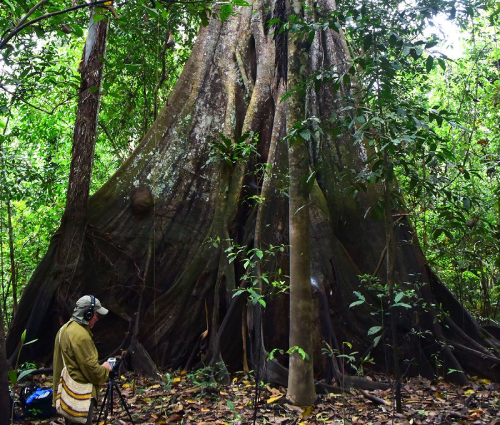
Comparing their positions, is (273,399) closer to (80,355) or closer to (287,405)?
(287,405)

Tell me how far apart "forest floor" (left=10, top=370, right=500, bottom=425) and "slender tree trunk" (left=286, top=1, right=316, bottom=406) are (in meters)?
0.20

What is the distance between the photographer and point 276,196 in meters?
5.54

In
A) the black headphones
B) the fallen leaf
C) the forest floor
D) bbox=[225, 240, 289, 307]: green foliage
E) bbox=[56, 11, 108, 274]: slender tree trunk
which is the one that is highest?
bbox=[56, 11, 108, 274]: slender tree trunk

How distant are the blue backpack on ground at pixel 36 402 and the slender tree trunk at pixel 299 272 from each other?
1.97 m

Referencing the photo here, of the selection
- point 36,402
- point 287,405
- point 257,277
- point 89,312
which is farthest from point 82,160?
point 287,405

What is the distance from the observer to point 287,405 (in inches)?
150

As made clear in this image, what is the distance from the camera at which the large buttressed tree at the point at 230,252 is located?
4.95 meters

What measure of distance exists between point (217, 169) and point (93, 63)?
1996 millimetres

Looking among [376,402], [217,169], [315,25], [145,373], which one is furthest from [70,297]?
[315,25]

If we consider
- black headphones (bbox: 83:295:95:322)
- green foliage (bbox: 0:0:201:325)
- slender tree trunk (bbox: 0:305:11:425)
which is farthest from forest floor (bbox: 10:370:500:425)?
green foliage (bbox: 0:0:201:325)

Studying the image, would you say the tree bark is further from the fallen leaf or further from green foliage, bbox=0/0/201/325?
the fallen leaf

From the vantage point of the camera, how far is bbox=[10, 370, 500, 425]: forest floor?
3.59m

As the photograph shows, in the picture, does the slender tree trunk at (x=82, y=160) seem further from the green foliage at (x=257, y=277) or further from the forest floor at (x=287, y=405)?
the green foliage at (x=257, y=277)

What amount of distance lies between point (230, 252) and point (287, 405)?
2004mm
